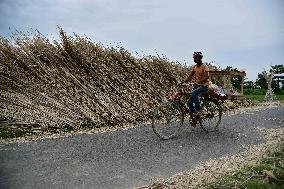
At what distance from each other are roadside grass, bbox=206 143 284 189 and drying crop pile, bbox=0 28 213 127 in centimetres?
544

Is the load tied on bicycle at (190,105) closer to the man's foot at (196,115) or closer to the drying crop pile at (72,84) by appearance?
the man's foot at (196,115)

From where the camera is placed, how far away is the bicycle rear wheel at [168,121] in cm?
838

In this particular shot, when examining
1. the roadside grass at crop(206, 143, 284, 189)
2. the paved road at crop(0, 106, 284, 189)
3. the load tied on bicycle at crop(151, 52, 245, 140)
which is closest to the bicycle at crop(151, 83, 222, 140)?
the load tied on bicycle at crop(151, 52, 245, 140)

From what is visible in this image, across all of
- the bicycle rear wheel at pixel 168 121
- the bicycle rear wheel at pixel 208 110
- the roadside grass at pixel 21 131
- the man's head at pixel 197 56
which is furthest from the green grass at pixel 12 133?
the man's head at pixel 197 56

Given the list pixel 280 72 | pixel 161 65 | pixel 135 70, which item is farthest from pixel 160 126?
pixel 280 72

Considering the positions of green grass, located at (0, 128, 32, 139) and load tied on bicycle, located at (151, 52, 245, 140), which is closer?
load tied on bicycle, located at (151, 52, 245, 140)

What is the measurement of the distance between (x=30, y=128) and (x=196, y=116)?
Result: 3.61 meters

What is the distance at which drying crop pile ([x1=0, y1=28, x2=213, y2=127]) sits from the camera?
400 inches

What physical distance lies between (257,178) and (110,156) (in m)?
2.52

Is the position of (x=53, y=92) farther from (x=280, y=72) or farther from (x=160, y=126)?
(x=280, y=72)

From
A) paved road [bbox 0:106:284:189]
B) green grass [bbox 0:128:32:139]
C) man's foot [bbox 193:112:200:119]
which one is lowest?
paved road [bbox 0:106:284:189]

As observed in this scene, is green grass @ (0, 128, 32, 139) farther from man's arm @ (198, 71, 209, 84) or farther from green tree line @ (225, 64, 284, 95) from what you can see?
green tree line @ (225, 64, 284, 95)

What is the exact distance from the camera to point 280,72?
20.7 meters

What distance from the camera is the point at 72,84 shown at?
11.1 m
